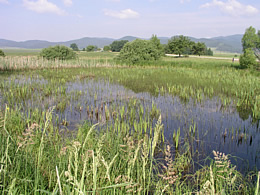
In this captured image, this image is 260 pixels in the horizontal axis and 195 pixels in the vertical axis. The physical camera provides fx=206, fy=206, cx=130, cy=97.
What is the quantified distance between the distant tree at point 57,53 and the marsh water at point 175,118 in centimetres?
1663

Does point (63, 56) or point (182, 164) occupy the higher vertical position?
point (63, 56)

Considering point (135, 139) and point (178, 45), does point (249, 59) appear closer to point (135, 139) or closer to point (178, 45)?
point (135, 139)

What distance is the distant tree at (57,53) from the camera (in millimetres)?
25984

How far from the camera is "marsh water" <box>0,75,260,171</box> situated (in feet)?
16.8

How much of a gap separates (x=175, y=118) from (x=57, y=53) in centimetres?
2292

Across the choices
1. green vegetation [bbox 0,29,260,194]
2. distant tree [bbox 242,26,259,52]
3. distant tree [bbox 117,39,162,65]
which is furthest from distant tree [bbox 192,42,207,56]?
green vegetation [bbox 0,29,260,194]

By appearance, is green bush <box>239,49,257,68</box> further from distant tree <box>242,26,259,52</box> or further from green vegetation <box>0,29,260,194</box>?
green vegetation <box>0,29,260,194</box>

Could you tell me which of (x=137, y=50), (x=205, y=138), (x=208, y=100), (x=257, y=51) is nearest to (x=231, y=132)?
(x=205, y=138)

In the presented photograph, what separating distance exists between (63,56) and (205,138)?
24551 millimetres

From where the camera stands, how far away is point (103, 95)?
10.1 m

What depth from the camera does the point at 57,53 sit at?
86.1ft

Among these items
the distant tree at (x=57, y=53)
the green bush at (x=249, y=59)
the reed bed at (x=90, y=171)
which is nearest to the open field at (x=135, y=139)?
the reed bed at (x=90, y=171)

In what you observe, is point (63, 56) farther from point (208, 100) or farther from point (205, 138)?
Answer: point (205, 138)

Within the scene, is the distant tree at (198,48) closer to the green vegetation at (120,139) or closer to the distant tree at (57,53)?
the distant tree at (57,53)
